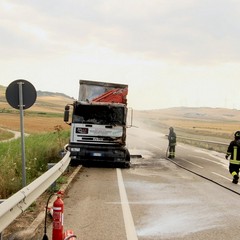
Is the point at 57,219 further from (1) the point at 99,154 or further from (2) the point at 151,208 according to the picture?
(1) the point at 99,154

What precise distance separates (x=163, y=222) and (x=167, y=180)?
19.4ft

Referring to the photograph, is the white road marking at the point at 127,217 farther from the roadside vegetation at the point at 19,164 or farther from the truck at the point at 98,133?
the truck at the point at 98,133

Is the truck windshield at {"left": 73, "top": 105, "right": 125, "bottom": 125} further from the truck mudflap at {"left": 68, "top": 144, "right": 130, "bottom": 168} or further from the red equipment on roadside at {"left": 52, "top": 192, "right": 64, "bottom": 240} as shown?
the red equipment on roadside at {"left": 52, "top": 192, "right": 64, "bottom": 240}

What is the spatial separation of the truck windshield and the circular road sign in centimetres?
788

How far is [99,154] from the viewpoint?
54.2 ft

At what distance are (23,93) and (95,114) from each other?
8016 millimetres

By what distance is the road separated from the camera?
6.45 meters

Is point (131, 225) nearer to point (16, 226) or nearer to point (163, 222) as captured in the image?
point (163, 222)

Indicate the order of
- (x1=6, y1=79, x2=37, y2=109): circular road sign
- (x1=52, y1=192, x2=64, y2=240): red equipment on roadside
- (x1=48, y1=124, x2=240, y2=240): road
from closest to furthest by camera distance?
(x1=52, y1=192, x2=64, y2=240): red equipment on roadside
(x1=48, y1=124, x2=240, y2=240): road
(x1=6, y1=79, x2=37, y2=109): circular road sign

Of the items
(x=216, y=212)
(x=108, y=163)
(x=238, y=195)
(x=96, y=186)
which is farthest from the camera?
(x=108, y=163)

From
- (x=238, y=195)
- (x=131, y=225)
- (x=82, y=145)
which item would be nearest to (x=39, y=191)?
(x=131, y=225)

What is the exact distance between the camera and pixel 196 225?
6.95m

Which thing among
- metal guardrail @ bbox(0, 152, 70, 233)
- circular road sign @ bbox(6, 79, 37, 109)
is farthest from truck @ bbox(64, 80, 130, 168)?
metal guardrail @ bbox(0, 152, 70, 233)

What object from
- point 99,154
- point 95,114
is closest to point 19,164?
point 99,154
